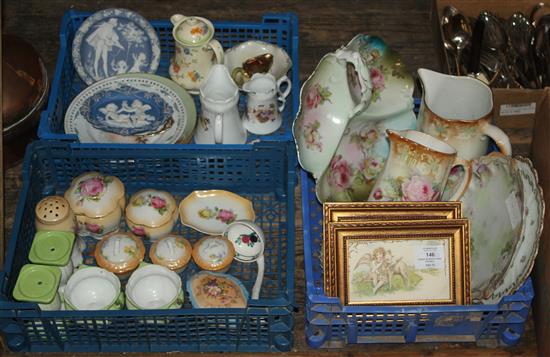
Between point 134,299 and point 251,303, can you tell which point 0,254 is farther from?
point 251,303

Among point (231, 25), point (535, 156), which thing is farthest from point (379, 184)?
point (231, 25)

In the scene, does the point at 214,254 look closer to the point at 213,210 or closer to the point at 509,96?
the point at 213,210

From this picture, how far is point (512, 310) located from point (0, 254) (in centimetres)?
86

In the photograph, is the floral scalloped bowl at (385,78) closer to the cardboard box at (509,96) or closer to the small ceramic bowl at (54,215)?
the cardboard box at (509,96)

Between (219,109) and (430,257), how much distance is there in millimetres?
482

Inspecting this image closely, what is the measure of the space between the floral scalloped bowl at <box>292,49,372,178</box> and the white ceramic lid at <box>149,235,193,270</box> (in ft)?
0.87

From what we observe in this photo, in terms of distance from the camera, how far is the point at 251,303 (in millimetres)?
1441

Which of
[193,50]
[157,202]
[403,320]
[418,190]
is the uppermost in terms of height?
[193,50]

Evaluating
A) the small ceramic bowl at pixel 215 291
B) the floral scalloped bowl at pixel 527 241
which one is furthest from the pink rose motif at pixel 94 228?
the floral scalloped bowl at pixel 527 241

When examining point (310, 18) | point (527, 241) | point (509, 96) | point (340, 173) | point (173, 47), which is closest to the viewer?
point (527, 241)

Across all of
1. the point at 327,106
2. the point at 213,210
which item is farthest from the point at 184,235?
the point at 327,106

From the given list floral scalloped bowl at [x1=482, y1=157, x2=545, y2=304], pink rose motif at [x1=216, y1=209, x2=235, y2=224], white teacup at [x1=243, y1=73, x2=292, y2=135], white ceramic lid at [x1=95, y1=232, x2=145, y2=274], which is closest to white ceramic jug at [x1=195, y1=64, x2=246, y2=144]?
white teacup at [x1=243, y1=73, x2=292, y2=135]

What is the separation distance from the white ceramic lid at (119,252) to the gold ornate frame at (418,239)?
367 millimetres

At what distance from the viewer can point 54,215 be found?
1574mm
